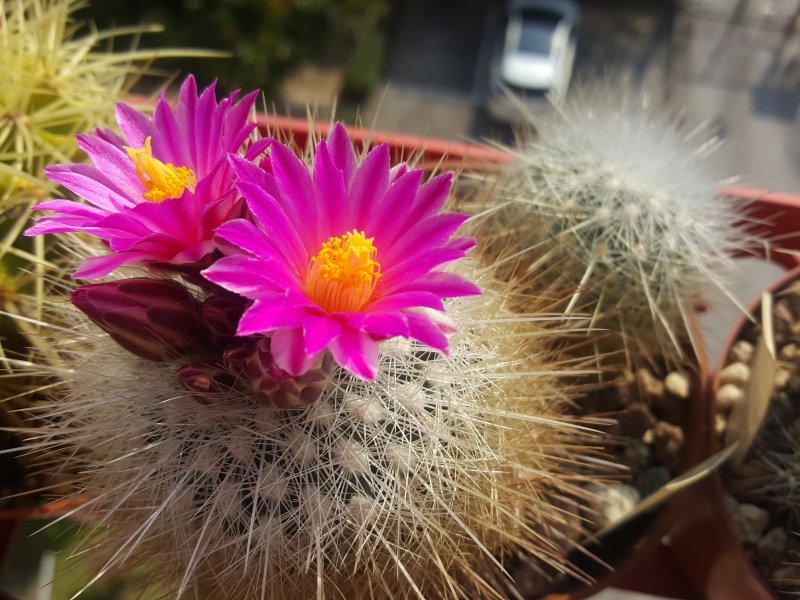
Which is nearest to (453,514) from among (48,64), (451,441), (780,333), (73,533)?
(451,441)

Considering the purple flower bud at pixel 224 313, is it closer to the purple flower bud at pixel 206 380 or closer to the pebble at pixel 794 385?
the purple flower bud at pixel 206 380

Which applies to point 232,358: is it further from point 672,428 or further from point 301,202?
point 672,428

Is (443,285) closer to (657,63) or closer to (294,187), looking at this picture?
(294,187)

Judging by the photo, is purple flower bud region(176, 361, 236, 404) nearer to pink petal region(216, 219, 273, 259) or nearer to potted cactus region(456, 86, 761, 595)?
pink petal region(216, 219, 273, 259)

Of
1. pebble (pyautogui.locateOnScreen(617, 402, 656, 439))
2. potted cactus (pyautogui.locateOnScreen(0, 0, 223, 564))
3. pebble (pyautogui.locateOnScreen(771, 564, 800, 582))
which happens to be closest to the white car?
pebble (pyautogui.locateOnScreen(617, 402, 656, 439))

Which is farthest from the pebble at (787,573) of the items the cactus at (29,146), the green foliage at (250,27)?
the green foliage at (250,27)

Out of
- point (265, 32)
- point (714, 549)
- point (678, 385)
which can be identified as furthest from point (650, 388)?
point (265, 32)
